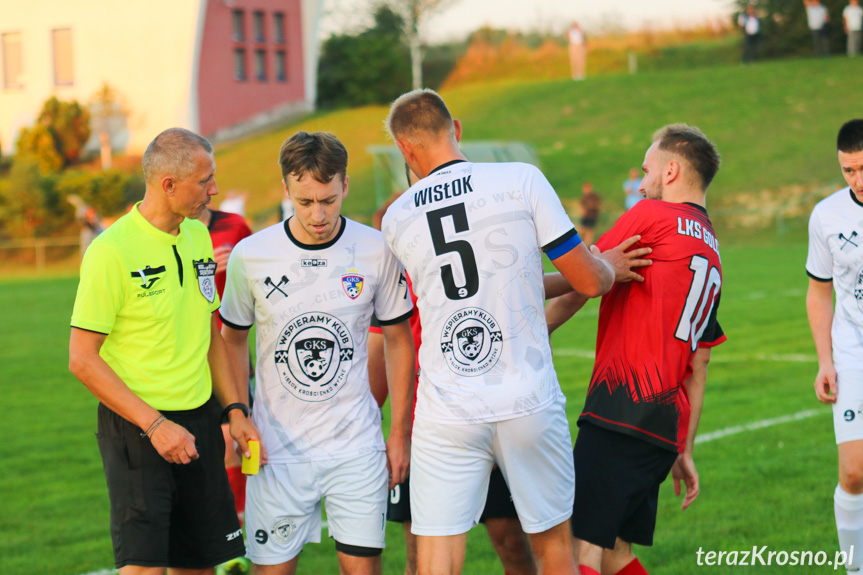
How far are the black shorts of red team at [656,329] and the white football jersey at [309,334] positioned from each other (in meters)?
0.98

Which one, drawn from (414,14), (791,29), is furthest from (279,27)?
(791,29)

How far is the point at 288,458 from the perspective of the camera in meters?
3.81

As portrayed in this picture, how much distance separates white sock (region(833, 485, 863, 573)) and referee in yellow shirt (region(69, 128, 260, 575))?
292 cm

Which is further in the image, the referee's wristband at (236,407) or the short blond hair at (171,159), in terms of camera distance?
the referee's wristband at (236,407)

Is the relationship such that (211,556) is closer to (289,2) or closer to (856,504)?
(856,504)

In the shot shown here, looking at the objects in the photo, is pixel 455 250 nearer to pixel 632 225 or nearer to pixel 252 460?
pixel 632 225

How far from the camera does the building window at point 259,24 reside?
163 feet

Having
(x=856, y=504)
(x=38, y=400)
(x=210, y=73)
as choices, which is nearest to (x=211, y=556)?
(x=856, y=504)

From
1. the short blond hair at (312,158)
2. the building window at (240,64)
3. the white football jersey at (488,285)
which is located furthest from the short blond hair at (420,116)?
the building window at (240,64)

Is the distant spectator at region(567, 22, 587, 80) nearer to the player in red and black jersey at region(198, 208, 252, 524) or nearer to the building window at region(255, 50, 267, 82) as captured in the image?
the building window at region(255, 50, 267, 82)

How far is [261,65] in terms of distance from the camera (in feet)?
166

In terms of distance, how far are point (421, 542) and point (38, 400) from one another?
837 cm

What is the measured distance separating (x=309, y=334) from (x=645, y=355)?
1353mm

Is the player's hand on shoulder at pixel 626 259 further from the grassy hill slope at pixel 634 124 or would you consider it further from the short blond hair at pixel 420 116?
the grassy hill slope at pixel 634 124
